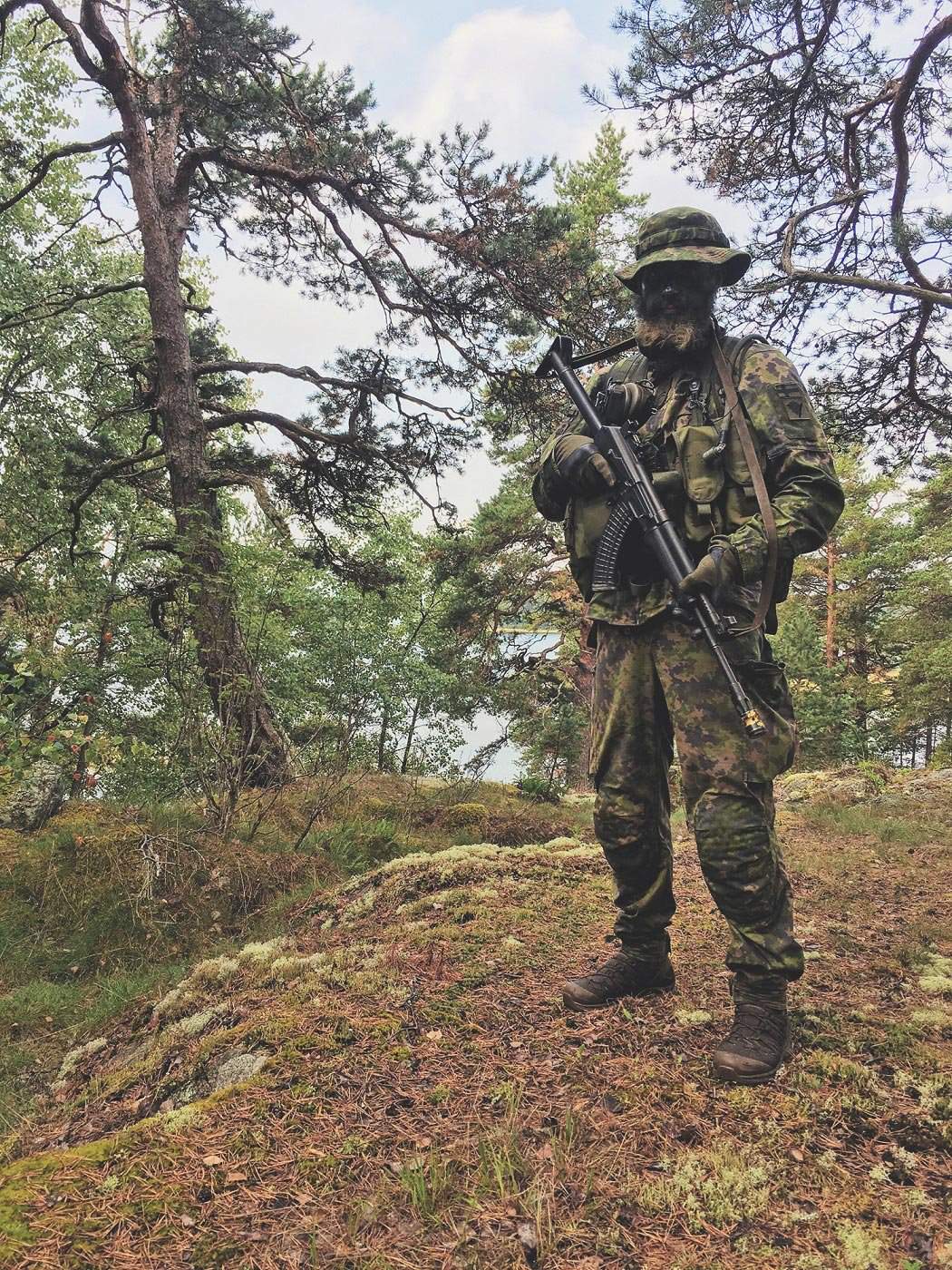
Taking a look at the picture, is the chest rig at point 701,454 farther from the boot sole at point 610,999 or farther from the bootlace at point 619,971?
the boot sole at point 610,999

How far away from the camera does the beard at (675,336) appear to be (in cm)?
275

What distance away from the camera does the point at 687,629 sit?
2.62 m

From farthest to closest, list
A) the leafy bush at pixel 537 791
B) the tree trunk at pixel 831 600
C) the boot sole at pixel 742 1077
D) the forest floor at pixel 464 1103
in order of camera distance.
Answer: the tree trunk at pixel 831 600 → the leafy bush at pixel 537 791 → the boot sole at pixel 742 1077 → the forest floor at pixel 464 1103

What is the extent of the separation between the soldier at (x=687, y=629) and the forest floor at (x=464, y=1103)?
29 centimetres

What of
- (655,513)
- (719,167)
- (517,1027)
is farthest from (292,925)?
(719,167)

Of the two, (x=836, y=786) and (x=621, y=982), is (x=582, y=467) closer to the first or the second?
(x=621, y=982)

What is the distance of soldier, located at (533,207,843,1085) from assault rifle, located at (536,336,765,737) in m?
0.05

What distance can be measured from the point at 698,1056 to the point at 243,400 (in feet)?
72.9

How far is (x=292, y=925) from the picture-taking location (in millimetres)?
4418

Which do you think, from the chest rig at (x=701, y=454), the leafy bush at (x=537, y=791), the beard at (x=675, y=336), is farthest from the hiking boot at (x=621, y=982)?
the leafy bush at (x=537, y=791)

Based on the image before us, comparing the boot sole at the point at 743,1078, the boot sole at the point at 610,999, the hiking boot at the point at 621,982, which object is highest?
the hiking boot at the point at 621,982

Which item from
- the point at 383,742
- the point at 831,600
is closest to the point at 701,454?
the point at 383,742

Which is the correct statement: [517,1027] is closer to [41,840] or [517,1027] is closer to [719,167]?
[41,840]

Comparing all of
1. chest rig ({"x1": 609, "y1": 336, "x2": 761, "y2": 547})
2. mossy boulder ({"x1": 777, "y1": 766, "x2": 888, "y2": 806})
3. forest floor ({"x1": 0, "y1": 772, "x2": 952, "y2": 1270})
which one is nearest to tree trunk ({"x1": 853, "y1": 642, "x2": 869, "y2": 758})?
mossy boulder ({"x1": 777, "y1": 766, "x2": 888, "y2": 806})
